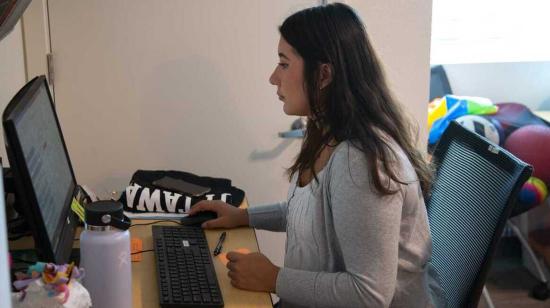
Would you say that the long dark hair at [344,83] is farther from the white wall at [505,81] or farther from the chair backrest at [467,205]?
the white wall at [505,81]

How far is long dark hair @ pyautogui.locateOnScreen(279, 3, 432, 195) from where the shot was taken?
4.42 ft

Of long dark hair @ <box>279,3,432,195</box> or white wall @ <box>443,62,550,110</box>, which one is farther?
white wall @ <box>443,62,550,110</box>

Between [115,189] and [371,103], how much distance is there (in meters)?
1.18

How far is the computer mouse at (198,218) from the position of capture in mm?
1697

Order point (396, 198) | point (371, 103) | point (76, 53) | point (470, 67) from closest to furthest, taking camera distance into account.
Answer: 1. point (396, 198)
2. point (371, 103)
3. point (76, 53)
4. point (470, 67)

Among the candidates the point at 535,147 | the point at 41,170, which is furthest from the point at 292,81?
the point at 535,147

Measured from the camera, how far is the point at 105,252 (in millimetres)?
1019

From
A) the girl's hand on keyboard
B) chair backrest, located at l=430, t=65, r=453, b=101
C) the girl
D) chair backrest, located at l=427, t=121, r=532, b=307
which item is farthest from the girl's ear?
chair backrest, located at l=430, t=65, r=453, b=101

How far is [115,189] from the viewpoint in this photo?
2254 millimetres

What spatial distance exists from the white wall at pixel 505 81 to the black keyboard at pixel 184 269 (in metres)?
2.08

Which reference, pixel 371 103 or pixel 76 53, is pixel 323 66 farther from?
pixel 76 53

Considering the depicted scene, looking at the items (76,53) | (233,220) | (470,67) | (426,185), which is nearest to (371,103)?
(426,185)

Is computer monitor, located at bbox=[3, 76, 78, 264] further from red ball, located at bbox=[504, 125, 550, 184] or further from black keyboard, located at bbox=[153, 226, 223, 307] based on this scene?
red ball, located at bbox=[504, 125, 550, 184]

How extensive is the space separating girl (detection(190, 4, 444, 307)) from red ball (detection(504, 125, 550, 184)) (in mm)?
1574
